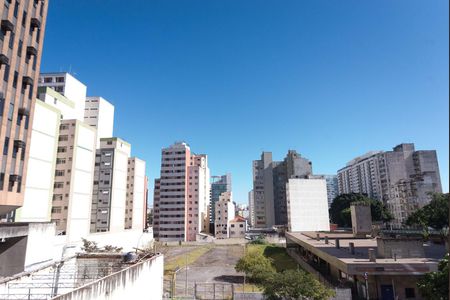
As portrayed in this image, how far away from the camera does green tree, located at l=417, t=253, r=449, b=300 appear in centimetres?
2012

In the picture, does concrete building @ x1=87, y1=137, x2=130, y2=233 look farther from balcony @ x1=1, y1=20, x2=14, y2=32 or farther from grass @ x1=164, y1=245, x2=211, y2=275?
balcony @ x1=1, y1=20, x2=14, y2=32

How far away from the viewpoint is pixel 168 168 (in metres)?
124

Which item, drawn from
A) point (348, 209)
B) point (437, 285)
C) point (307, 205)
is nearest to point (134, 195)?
point (307, 205)

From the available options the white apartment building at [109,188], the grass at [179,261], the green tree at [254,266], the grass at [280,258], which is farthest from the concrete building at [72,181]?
the grass at [280,258]

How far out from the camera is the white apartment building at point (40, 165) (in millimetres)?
51213

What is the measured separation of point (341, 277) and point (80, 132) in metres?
56.1

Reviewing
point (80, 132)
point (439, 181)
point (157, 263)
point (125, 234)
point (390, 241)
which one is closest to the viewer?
point (157, 263)

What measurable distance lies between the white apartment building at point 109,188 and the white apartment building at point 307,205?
194 feet

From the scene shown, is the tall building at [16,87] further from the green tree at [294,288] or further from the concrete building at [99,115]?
the concrete building at [99,115]

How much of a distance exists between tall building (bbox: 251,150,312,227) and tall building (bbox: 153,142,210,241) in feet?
119

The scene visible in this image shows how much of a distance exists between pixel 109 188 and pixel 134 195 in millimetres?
15230

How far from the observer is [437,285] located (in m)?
20.6

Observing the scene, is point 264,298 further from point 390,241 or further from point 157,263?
point 390,241

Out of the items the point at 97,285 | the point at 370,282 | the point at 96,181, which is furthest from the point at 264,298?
the point at 96,181
